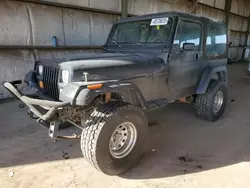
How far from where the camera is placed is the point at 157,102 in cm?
263

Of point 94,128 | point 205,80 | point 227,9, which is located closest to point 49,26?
point 205,80

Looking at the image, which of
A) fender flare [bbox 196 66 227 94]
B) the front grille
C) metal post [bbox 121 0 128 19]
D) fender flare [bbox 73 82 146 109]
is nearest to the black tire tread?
fender flare [bbox 73 82 146 109]

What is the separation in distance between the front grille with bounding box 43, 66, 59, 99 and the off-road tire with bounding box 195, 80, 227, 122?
2.36 meters

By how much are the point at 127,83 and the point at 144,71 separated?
370mm

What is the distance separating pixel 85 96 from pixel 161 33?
157 cm

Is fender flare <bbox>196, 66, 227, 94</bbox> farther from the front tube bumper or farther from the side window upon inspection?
the front tube bumper

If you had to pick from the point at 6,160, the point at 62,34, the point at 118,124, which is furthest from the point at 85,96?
the point at 62,34

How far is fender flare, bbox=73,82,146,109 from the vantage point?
180 cm

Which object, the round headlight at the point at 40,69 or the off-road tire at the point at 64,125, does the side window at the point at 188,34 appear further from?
the off-road tire at the point at 64,125

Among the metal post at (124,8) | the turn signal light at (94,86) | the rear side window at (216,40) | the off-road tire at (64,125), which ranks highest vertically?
the metal post at (124,8)

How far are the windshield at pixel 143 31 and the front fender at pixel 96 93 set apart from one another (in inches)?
37.0

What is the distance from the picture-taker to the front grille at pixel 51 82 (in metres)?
2.22

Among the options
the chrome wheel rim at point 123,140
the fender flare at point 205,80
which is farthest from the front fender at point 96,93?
the fender flare at point 205,80

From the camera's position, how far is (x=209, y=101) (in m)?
3.37
